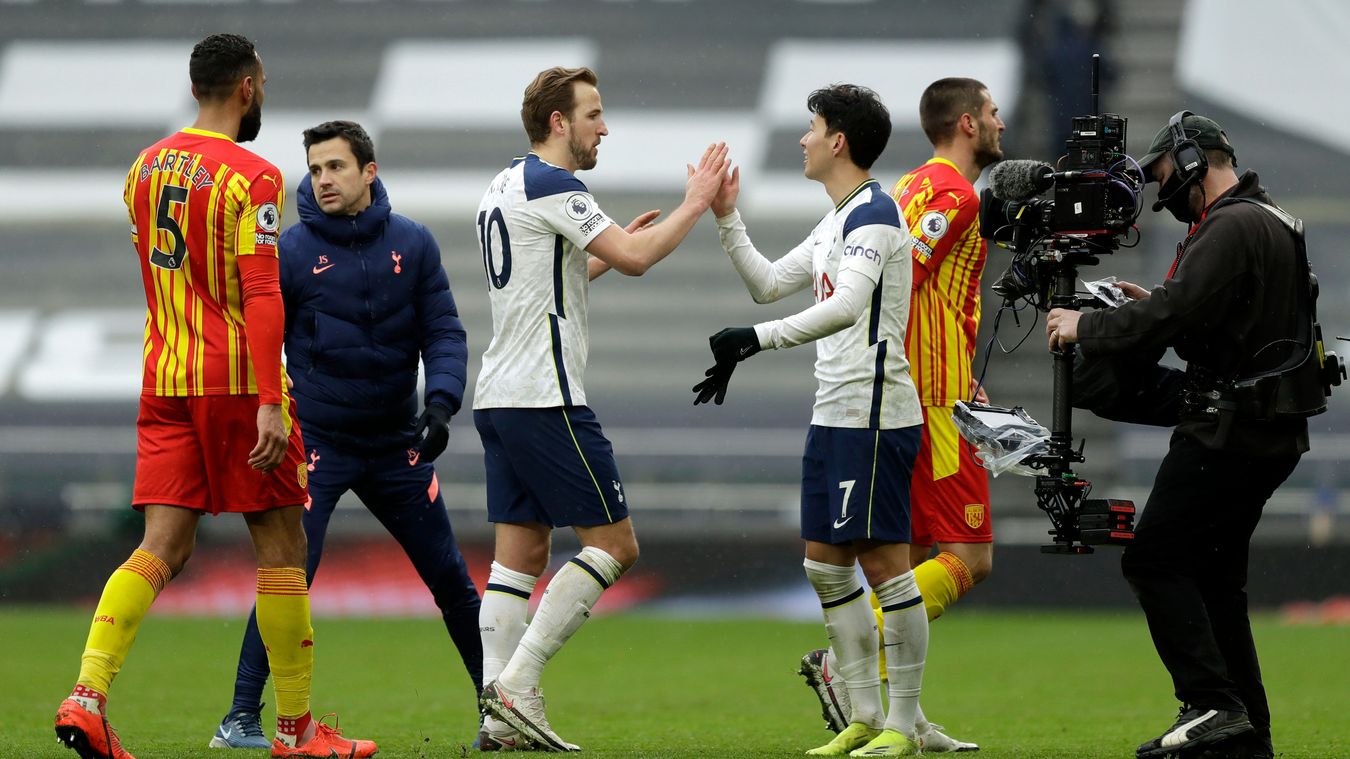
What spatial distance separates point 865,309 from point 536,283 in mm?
980

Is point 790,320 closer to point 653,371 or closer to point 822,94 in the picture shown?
point 822,94

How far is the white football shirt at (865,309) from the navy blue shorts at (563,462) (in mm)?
632

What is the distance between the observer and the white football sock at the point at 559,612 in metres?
4.69

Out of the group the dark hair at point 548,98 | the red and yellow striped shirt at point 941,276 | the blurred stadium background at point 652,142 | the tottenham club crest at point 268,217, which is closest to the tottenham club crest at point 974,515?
the red and yellow striped shirt at point 941,276

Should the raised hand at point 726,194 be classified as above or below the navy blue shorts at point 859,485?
above

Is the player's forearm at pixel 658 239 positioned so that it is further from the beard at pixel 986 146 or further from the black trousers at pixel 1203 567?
the black trousers at pixel 1203 567

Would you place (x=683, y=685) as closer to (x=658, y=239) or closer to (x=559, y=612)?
(x=559, y=612)

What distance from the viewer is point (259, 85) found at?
15.5 feet

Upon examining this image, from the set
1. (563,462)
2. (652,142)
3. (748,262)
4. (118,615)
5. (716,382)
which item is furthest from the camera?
(652,142)

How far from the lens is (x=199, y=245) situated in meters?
4.52

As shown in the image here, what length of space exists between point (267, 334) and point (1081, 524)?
2345mm

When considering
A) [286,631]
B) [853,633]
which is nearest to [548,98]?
[286,631]

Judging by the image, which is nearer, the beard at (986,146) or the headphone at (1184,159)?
the headphone at (1184,159)

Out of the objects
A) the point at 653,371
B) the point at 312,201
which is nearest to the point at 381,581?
the point at 653,371
